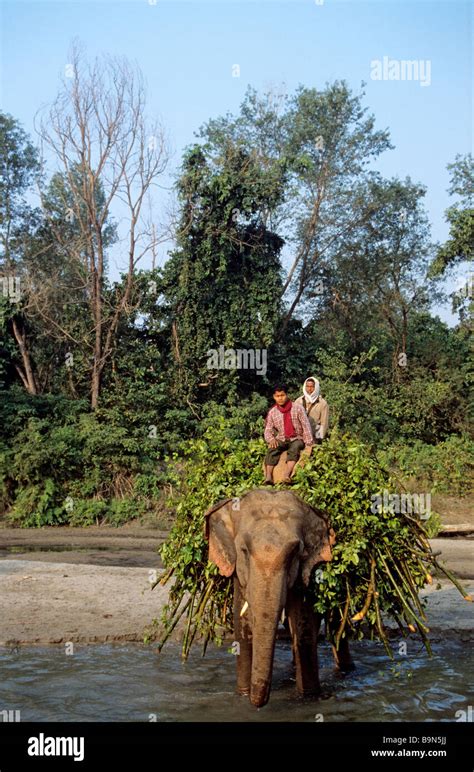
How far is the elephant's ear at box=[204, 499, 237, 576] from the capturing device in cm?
782

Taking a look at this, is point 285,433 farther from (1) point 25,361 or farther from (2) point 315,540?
(1) point 25,361

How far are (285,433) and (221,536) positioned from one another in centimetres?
200

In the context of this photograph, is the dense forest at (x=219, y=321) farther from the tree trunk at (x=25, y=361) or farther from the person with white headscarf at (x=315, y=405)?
the person with white headscarf at (x=315, y=405)

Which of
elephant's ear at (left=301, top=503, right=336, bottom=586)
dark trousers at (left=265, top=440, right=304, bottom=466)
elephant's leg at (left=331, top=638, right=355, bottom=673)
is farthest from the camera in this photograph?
elephant's leg at (left=331, top=638, right=355, bottom=673)

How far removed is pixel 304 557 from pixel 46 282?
20.8 m

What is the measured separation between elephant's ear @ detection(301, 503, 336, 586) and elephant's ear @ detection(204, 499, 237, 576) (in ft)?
2.24

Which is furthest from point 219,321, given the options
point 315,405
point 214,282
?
point 315,405

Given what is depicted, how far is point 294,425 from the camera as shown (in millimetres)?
9625

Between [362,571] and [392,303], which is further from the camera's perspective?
[392,303]

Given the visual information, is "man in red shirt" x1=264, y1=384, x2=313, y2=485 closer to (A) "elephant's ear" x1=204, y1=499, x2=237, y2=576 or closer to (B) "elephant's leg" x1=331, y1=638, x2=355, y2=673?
(A) "elephant's ear" x1=204, y1=499, x2=237, y2=576

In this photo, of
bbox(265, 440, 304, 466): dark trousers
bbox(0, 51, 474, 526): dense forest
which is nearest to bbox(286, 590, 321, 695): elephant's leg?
bbox(265, 440, 304, 466): dark trousers
